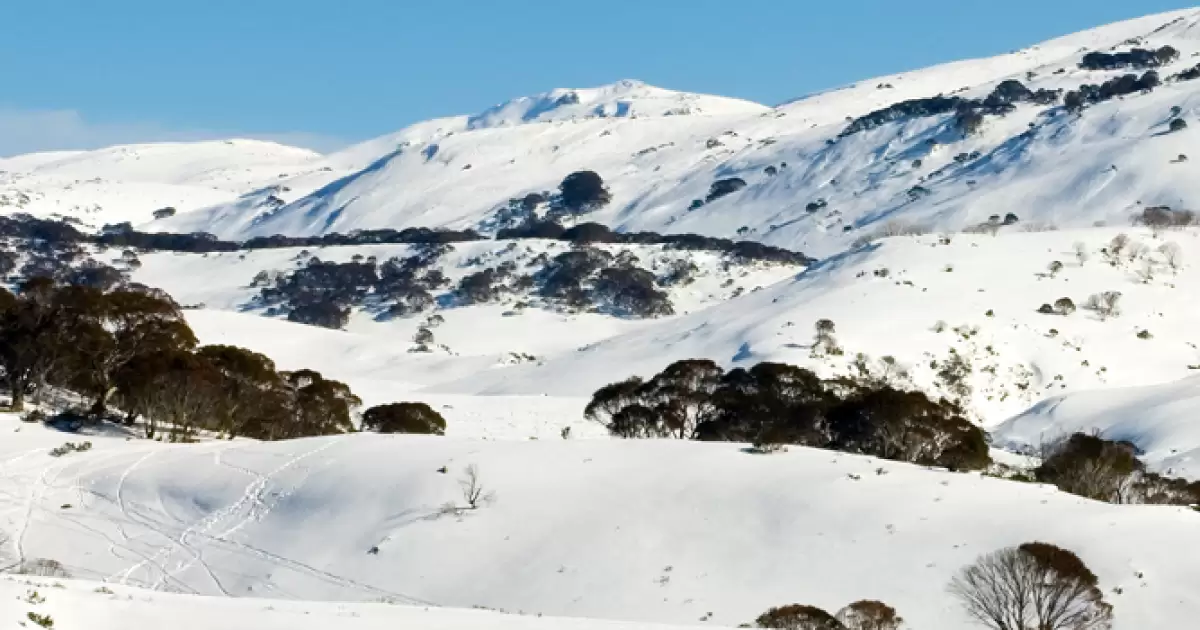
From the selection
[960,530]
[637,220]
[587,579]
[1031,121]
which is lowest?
[587,579]

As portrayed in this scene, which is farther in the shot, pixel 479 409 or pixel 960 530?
pixel 479 409

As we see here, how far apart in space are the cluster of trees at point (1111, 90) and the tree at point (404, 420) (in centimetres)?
14210

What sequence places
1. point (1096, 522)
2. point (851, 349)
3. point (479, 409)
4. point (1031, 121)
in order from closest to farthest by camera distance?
point (1096, 522) < point (479, 409) < point (851, 349) < point (1031, 121)

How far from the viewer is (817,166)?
184m

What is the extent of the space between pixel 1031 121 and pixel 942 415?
479 feet

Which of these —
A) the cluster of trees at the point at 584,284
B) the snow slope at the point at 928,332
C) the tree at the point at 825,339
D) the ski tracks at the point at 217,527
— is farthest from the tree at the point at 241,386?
the cluster of trees at the point at 584,284

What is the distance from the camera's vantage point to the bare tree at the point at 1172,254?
75688 millimetres

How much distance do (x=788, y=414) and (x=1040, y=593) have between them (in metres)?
22.6

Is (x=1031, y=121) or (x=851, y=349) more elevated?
(x=1031, y=121)

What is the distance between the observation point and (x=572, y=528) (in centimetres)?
2794

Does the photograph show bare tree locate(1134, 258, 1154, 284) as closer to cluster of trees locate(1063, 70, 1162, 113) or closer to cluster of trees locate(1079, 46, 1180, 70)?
cluster of trees locate(1063, 70, 1162, 113)

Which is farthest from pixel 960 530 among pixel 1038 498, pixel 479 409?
pixel 479 409

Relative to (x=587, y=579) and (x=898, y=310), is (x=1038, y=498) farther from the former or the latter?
(x=898, y=310)

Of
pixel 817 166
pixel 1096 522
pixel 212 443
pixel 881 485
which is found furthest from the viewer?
pixel 817 166
